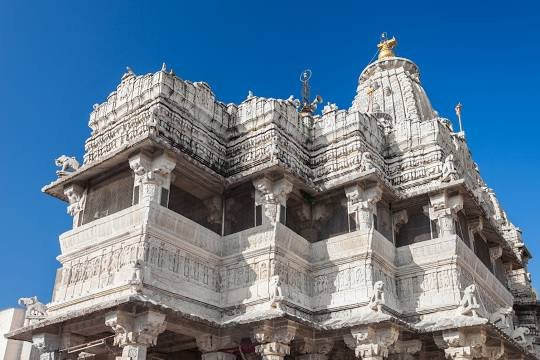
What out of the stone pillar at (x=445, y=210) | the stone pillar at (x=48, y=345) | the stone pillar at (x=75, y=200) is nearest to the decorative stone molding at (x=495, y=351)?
the stone pillar at (x=445, y=210)

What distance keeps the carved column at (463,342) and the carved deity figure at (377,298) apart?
2.10 m

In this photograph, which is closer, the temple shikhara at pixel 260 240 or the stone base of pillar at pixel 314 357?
the temple shikhara at pixel 260 240

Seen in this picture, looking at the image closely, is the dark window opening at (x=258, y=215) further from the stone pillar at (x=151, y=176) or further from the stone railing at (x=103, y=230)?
the stone railing at (x=103, y=230)

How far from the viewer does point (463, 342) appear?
16828 millimetres

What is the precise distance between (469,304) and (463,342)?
1087 mm

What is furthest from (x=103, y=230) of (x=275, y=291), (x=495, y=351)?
(x=495, y=351)

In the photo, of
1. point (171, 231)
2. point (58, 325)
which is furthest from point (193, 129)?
point (58, 325)

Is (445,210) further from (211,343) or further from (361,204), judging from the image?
(211,343)

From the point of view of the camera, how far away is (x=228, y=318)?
683 inches

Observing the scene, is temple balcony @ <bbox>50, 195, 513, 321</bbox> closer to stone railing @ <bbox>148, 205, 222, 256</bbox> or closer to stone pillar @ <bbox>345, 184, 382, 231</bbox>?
stone railing @ <bbox>148, 205, 222, 256</bbox>

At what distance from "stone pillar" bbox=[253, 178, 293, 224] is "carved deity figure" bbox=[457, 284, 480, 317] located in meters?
5.87

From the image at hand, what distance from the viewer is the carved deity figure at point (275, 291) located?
16.3 metres

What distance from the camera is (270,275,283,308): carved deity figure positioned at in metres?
16.3

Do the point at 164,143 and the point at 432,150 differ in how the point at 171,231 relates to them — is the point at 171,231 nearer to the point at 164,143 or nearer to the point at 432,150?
the point at 164,143
